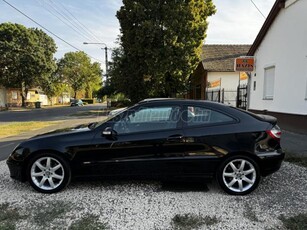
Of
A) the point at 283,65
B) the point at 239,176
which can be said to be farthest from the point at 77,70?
the point at 239,176

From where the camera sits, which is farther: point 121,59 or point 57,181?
point 121,59

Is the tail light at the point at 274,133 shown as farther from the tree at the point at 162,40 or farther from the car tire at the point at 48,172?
the tree at the point at 162,40

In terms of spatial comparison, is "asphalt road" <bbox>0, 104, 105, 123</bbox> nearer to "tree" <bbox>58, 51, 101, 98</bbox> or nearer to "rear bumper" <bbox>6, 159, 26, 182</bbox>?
"rear bumper" <bbox>6, 159, 26, 182</bbox>

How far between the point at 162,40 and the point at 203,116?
50.7 feet

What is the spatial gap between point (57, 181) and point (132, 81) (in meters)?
16.9

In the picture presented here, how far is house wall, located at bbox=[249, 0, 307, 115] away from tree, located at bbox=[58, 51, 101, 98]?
57.1 m

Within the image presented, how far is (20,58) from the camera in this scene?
39.1 metres

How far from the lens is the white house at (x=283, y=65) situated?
390 inches

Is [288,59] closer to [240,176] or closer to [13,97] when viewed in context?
[240,176]

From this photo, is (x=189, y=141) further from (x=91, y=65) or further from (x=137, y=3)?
(x=91, y=65)

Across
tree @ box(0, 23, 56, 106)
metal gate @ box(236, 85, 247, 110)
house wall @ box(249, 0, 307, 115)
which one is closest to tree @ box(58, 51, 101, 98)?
tree @ box(0, 23, 56, 106)

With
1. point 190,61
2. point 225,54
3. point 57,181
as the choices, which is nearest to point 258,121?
point 57,181

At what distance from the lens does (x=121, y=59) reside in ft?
71.4

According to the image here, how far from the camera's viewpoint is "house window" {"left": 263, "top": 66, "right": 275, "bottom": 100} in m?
12.2
